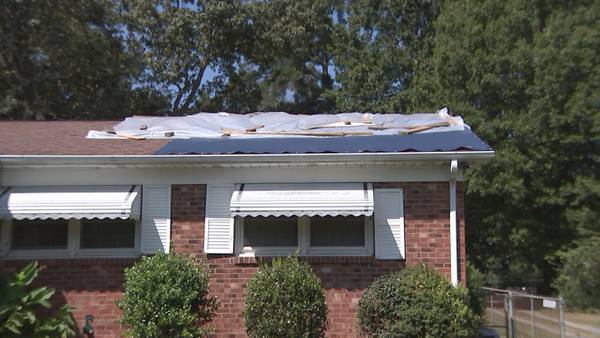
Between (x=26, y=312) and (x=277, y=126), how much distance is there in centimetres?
457

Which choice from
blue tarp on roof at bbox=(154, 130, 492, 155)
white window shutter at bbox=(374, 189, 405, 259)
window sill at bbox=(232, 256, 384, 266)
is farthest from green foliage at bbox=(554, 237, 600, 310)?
window sill at bbox=(232, 256, 384, 266)

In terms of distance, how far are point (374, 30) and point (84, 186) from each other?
903 inches

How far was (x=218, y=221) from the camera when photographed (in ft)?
28.8

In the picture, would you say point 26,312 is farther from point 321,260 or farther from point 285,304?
point 321,260

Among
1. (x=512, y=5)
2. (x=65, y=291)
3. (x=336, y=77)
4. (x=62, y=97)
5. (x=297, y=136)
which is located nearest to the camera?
(x=65, y=291)

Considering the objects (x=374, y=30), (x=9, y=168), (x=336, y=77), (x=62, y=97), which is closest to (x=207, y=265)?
(x=9, y=168)

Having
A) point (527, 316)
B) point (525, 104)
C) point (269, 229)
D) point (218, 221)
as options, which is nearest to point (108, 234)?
point (218, 221)

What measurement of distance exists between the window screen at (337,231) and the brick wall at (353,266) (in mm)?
291

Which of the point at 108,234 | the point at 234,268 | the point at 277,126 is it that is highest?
the point at 277,126

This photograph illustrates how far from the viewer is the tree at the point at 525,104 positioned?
21516 millimetres

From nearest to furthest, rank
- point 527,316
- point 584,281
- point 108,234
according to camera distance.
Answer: point 108,234, point 584,281, point 527,316

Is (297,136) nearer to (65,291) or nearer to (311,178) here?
(311,178)

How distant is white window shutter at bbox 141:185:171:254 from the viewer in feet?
28.8

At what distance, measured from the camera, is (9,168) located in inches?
350
